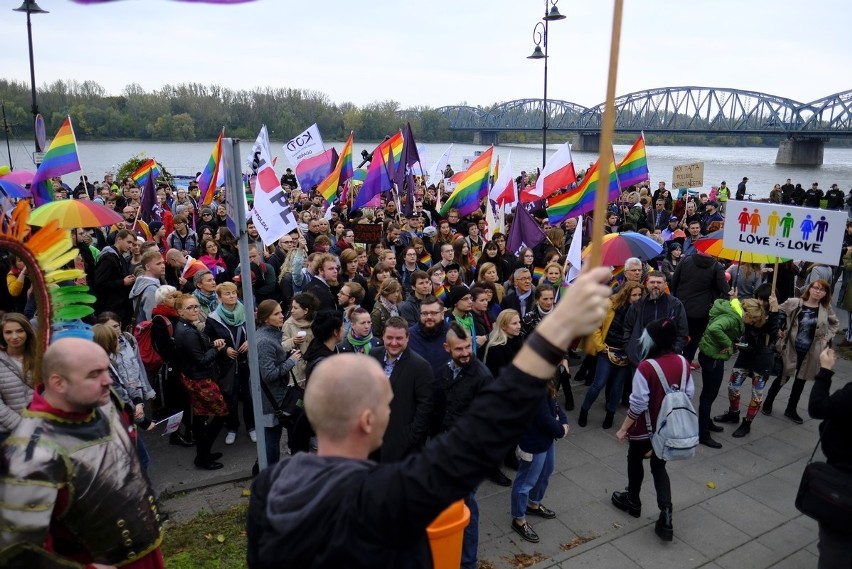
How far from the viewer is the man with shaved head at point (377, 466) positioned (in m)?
1.59

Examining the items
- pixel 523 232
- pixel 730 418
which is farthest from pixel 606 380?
pixel 523 232

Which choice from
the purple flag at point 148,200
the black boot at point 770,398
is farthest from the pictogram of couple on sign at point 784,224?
the purple flag at point 148,200

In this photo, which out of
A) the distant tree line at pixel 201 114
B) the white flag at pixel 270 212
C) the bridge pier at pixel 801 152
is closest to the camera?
the white flag at pixel 270 212

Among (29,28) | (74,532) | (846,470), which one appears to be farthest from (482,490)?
(29,28)

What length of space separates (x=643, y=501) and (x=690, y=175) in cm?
1203

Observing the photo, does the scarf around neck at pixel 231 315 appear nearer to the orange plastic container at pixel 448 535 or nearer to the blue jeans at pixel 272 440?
the blue jeans at pixel 272 440

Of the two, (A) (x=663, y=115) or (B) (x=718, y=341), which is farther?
(A) (x=663, y=115)

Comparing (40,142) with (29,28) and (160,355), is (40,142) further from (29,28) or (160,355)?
(160,355)

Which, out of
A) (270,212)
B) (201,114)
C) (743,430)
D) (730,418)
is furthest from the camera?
(201,114)

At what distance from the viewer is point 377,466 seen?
181cm

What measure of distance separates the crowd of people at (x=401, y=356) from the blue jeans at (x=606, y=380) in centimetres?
2

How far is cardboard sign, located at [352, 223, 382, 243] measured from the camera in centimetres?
955

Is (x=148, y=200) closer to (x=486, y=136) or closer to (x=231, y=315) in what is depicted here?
(x=231, y=315)

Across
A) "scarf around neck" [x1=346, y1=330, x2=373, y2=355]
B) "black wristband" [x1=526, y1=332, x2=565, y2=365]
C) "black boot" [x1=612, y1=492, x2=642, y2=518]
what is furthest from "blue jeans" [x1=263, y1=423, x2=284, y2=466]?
"black wristband" [x1=526, y1=332, x2=565, y2=365]
